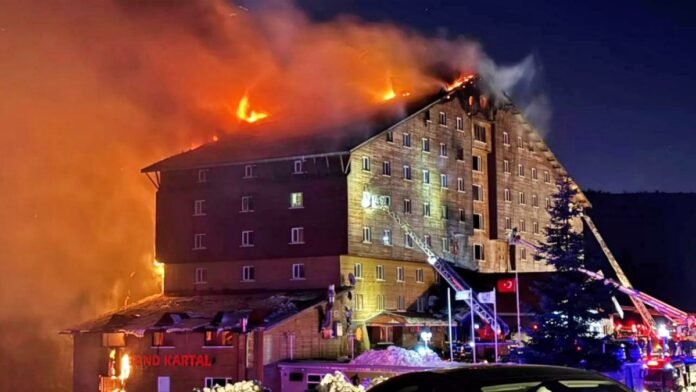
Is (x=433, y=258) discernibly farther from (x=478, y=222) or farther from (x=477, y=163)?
(x=477, y=163)

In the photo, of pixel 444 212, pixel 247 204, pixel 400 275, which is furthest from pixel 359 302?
pixel 444 212

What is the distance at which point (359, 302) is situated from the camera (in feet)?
182

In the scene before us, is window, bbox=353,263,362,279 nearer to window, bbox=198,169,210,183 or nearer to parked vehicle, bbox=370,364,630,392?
window, bbox=198,169,210,183

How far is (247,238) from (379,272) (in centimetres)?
898

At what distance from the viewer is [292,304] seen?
52156 millimetres

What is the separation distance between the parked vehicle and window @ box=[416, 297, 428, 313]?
54.3 meters

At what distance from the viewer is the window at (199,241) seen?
6072cm

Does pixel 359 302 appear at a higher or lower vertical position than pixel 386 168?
lower

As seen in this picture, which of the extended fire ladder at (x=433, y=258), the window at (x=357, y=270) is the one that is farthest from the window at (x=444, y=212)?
the window at (x=357, y=270)

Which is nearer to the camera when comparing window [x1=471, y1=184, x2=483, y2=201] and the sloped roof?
the sloped roof

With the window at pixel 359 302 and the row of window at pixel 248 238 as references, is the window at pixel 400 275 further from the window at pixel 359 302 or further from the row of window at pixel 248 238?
the row of window at pixel 248 238

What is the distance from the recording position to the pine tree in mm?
37750

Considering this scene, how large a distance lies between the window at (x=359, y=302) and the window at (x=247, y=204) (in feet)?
31.1

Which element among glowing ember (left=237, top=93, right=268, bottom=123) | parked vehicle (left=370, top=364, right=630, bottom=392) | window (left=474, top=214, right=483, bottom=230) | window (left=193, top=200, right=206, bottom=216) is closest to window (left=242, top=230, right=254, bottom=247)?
window (left=193, top=200, right=206, bottom=216)
